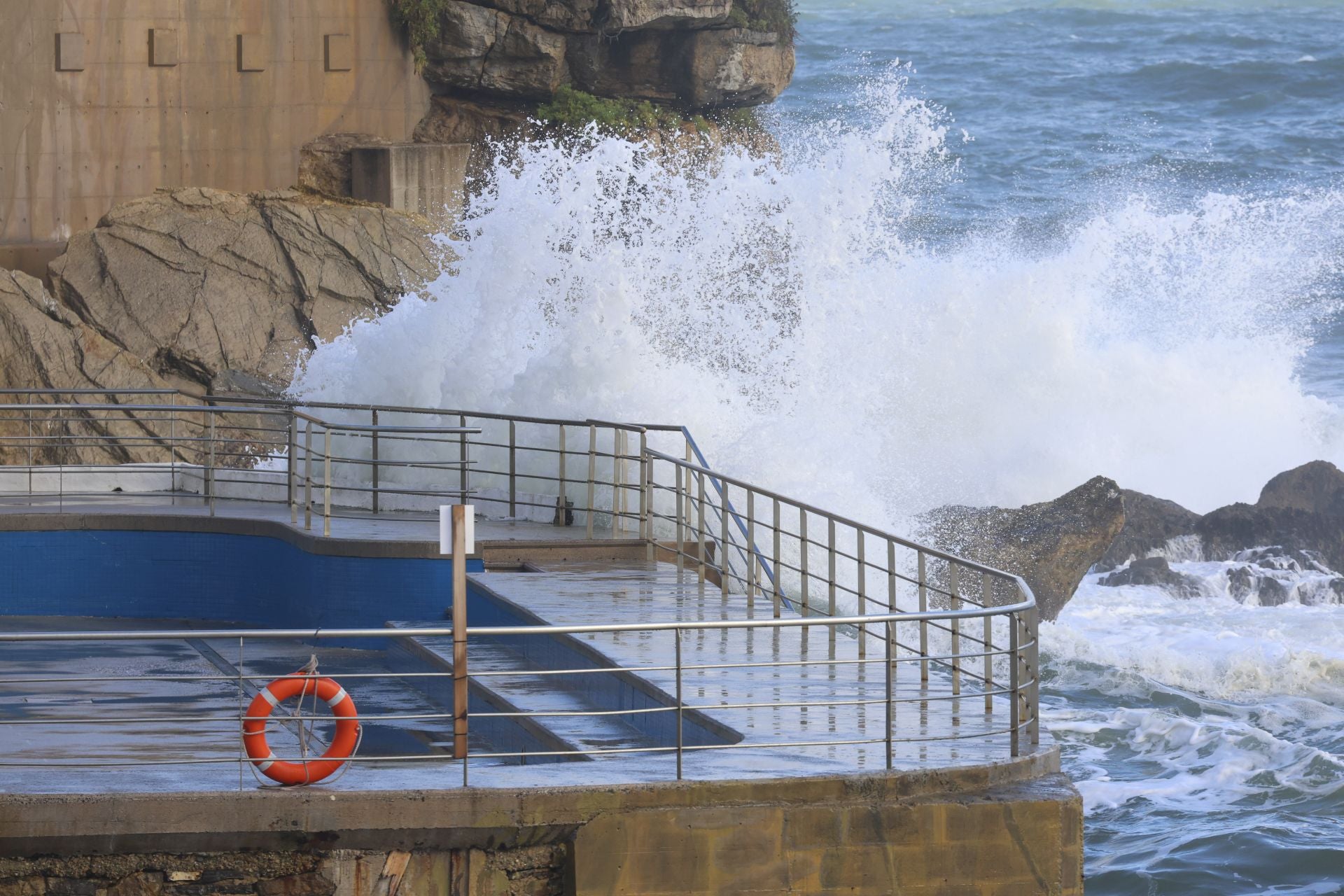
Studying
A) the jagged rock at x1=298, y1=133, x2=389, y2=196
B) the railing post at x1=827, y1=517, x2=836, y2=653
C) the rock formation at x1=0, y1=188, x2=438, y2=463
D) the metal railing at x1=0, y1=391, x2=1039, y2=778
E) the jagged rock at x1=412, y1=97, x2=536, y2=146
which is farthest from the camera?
the jagged rock at x1=412, y1=97, x2=536, y2=146

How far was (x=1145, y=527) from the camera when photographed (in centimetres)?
2142

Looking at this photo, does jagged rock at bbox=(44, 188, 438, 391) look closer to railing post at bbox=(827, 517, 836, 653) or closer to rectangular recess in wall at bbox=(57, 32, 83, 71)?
rectangular recess in wall at bbox=(57, 32, 83, 71)

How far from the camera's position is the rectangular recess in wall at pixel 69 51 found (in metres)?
23.0

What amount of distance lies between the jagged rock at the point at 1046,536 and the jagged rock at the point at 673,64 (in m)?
11.7

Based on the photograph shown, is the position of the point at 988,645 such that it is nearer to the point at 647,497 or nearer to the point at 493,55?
the point at 647,497

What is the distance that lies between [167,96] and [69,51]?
1.32 meters

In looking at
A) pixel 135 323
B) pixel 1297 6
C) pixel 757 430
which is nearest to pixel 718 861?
pixel 757 430

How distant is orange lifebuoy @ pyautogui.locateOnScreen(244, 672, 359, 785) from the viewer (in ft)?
21.0

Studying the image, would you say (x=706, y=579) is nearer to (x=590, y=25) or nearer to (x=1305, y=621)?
(x=1305, y=621)

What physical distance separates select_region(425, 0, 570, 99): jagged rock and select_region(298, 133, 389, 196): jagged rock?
1845 mm

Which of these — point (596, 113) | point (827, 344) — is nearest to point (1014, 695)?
point (827, 344)

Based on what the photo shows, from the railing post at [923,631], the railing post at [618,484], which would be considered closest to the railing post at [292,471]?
the railing post at [618,484]

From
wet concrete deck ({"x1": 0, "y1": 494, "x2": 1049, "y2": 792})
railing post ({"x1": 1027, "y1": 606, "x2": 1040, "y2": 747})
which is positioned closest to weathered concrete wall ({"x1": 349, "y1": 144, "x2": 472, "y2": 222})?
wet concrete deck ({"x1": 0, "y1": 494, "x2": 1049, "y2": 792})

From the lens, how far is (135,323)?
22406 mm
